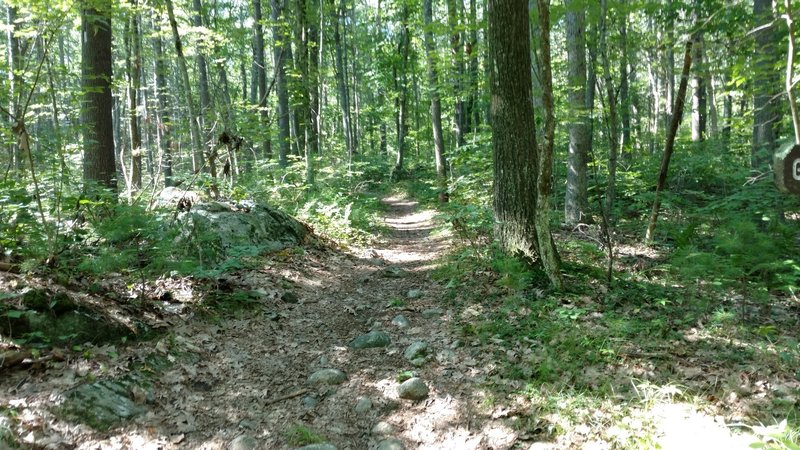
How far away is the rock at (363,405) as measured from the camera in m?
3.78

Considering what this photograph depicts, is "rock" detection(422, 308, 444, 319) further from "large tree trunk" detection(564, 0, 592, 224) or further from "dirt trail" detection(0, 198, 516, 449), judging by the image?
"large tree trunk" detection(564, 0, 592, 224)

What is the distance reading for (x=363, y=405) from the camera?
12.6 ft

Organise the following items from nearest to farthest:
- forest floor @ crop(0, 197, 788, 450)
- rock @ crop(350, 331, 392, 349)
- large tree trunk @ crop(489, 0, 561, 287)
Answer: forest floor @ crop(0, 197, 788, 450) → rock @ crop(350, 331, 392, 349) → large tree trunk @ crop(489, 0, 561, 287)

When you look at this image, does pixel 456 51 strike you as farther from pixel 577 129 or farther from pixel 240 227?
pixel 240 227

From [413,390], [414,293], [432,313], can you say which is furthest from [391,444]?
[414,293]

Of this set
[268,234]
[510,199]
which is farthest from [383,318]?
[268,234]

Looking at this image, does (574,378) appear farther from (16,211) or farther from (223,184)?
(223,184)

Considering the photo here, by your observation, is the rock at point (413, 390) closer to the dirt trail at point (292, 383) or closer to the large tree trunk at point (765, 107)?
the dirt trail at point (292, 383)

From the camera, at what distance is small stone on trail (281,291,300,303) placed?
619 cm

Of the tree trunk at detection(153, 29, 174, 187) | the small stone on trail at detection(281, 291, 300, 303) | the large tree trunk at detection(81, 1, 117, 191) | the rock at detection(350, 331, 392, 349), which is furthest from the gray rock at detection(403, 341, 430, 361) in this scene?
the tree trunk at detection(153, 29, 174, 187)

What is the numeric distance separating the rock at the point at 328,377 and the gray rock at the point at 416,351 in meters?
0.67

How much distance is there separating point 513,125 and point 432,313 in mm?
2682

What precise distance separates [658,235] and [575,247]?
6.98 ft

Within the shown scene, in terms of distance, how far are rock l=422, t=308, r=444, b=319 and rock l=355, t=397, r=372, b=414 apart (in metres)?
1.82
